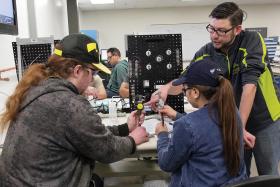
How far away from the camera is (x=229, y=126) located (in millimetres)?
1172

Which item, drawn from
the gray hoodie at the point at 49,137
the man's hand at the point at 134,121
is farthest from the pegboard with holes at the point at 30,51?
the gray hoodie at the point at 49,137

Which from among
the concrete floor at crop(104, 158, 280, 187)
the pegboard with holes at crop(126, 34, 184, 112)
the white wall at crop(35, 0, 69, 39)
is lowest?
the concrete floor at crop(104, 158, 280, 187)

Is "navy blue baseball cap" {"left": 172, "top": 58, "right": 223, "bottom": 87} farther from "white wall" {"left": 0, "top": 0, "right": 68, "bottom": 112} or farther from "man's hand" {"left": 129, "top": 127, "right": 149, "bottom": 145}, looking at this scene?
"white wall" {"left": 0, "top": 0, "right": 68, "bottom": 112}

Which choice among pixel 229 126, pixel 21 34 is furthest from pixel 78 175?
pixel 21 34

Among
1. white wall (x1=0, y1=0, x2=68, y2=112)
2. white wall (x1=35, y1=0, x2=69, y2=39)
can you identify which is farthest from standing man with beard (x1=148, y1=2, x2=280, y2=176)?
white wall (x1=35, y1=0, x2=69, y2=39)

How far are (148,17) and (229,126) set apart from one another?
8.75 m

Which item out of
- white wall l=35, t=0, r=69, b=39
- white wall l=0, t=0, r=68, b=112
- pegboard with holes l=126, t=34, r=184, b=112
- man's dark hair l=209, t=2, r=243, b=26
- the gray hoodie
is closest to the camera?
the gray hoodie

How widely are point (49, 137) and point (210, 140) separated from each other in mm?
615

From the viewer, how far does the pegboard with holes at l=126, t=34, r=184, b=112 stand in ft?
7.11

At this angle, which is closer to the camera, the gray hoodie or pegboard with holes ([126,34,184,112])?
the gray hoodie

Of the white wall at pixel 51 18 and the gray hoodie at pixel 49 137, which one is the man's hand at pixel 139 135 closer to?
the gray hoodie at pixel 49 137

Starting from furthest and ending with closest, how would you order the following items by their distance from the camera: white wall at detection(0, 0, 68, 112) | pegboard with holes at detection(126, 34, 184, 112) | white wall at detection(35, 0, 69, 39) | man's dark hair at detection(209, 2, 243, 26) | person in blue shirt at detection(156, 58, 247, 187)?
white wall at detection(35, 0, 69, 39) < white wall at detection(0, 0, 68, 112) < pegboard with holes at detection(126, 34, 184, 112) < man's dark hair at detection(209, 2, 243, 26) < person in blue shirt at detection(156, 58, 247, 187)

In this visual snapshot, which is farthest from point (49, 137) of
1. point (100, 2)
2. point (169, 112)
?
point (100, 2)

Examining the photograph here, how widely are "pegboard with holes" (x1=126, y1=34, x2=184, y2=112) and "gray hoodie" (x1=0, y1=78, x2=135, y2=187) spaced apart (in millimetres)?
1062
